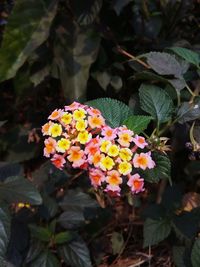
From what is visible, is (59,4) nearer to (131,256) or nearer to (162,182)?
(162,182)

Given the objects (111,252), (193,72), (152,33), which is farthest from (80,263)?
(152,33)

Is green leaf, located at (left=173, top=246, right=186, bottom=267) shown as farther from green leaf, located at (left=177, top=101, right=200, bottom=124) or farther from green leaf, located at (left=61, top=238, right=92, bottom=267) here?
green leaf, located at (left=177, top=101, right=200, bottom=124)

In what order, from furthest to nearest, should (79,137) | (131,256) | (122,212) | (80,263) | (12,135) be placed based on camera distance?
(12,135), (122,212), (131,256), (80,263), (79,137)

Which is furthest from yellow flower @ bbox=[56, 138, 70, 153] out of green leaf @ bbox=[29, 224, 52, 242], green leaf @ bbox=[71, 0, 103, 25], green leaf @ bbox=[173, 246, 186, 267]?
green leaf @ bbox=[71, 0, 103, 25]

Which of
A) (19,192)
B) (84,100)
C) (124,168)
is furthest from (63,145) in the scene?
(84,100)

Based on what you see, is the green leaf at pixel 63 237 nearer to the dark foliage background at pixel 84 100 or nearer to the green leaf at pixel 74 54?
the dark foliage background at pixel 84 100

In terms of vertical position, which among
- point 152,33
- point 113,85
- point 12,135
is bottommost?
point 12,135

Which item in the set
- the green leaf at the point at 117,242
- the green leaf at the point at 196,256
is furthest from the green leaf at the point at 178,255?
the green leaf at the point at 117,242
